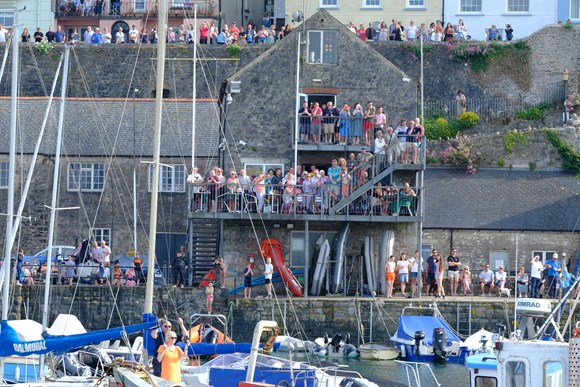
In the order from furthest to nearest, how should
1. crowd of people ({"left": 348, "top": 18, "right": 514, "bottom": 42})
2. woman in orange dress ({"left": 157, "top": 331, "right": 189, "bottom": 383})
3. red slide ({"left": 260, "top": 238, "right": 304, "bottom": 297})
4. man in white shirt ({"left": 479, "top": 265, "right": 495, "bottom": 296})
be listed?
crowd of people ({"left": 348, "top": 18, "right": 514, "bottom": 42}) < man in white shirt ({"left": 479, "top": 265, "right": 495, "bottom": 296}) < red slide ({"left": 260, "top": 238, "right": 304, "bottom": 297}) < woman in orange dress ({"left": 157, "top": 331, "right": 189, "bottom": 383})

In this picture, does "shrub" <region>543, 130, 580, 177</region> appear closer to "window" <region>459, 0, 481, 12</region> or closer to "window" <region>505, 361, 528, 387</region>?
"window" <region>459, 0, 481, 12</region>

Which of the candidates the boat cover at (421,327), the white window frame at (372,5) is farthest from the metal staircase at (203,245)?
the white window frame at (372,5)

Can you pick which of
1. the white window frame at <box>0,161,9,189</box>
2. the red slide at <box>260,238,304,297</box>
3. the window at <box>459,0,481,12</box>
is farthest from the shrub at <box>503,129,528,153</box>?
Answer: the white window frame at <box>0,161,9,189</box>

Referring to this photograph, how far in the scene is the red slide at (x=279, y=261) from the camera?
172ft

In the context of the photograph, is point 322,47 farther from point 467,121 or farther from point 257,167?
point 467,121

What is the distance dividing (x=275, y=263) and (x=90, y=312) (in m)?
5.65

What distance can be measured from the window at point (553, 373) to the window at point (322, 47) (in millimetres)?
28635

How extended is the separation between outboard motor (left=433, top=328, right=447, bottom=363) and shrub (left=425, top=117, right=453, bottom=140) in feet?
59.1

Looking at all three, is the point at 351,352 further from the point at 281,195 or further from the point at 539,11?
the point at 539,11

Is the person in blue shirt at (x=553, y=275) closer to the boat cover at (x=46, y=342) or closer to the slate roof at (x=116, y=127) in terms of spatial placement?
the slate roof at (x=116, y=127)

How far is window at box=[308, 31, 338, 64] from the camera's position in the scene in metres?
55.1

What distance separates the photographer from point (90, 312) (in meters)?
51.9

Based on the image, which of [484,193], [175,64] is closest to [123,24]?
[175,64]

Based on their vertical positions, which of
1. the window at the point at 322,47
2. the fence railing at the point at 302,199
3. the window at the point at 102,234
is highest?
the window at the point at 322,47
